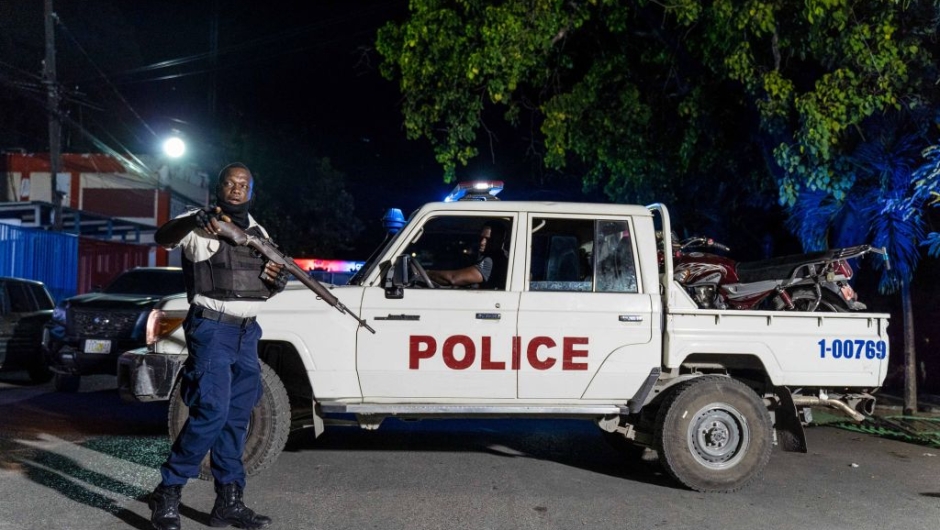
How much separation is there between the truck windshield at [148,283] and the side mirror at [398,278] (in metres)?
6.07

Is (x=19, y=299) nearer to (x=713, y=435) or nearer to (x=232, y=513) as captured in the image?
(x=232, y=513)

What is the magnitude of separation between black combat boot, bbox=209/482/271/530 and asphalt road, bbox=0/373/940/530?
179 millimetres

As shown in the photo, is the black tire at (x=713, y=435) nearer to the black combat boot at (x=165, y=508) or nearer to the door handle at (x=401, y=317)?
the door handle at (x=401, y=317)

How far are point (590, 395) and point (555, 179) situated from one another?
10481 mm

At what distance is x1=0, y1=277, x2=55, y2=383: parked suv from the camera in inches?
417

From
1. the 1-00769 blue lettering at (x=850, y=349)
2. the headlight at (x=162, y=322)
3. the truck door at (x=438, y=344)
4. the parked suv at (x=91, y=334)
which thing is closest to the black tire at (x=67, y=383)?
the parked suv at (x=91, y=334)

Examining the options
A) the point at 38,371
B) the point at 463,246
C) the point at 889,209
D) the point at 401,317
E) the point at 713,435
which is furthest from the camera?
the point at 38,371

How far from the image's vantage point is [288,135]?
3291 cm

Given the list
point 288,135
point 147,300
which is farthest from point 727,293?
point 288,135

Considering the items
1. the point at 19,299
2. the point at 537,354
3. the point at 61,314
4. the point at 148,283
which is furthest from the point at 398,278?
the point at 19,299

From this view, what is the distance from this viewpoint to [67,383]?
9.90 metres

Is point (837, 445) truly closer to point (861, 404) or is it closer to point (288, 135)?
point (861, 404)

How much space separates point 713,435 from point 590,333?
1.08 meters

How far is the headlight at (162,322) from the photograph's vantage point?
18.4 ft
